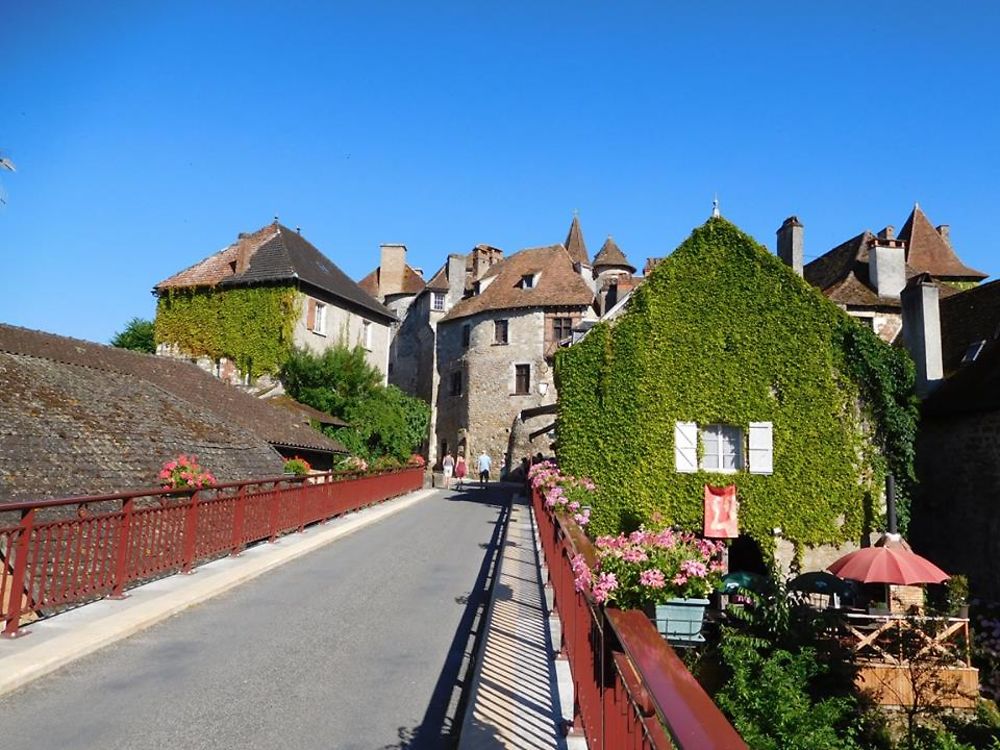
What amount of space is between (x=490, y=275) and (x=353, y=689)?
4004cm

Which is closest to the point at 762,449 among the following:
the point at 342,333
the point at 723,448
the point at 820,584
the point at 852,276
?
the point at 723,448

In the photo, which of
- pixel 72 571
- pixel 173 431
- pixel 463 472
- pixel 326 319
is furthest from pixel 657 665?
pixel 463 472

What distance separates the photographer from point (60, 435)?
13016 millimetres

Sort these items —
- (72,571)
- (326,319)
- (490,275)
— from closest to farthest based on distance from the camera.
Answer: (72,571) < (326,319) < (490,275)

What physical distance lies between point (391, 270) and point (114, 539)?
46967 millimetres

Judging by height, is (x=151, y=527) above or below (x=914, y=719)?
above

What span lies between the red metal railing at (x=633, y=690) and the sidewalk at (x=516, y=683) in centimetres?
42

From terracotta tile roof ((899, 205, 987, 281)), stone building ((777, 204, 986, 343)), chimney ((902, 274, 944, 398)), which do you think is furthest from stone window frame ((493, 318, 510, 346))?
chimney ((902, 274, 944, 398))

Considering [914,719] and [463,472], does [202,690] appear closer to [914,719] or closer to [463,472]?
[914,719]

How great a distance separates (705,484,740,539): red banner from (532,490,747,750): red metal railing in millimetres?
12838

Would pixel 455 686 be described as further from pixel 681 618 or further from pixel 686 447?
pixel 686 447

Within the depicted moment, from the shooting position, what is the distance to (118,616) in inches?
280

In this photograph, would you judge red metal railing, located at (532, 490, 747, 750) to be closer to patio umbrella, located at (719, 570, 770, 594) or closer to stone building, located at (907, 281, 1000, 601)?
patio umbrella, located at (719, 570, 770, 594)

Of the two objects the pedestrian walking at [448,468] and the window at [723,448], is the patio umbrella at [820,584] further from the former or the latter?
the pedestrian walking at [448,468]
